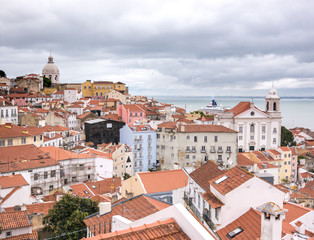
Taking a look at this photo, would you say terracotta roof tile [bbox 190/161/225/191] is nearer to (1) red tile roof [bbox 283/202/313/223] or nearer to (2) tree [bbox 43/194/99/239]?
(1) red tile roof [bbox 283/202/313/223]

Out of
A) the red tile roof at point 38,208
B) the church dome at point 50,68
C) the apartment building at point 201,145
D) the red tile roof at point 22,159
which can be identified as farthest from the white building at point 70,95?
the red tile roof at point 38,208

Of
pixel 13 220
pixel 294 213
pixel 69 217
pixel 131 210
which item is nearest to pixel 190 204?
pixel 294 213

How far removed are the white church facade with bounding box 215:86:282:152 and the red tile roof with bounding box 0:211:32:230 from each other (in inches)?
1896

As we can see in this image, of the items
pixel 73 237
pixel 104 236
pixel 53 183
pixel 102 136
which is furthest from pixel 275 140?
pixel 104 236

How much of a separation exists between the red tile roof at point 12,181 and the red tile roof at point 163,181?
827cm

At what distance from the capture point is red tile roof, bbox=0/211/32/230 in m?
13.4

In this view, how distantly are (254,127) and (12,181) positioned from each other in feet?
154

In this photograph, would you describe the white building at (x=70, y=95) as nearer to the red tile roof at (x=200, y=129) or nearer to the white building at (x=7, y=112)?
the white building at (x=7, y=112)

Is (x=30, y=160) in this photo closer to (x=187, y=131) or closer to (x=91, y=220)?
(x=91, y=220)

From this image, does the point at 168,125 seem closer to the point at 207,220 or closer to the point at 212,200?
the point at 207,220

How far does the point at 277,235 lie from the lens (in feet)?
25.5

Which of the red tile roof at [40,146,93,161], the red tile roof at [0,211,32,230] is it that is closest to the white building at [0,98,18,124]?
the red tile roof at [40,146,93,161]

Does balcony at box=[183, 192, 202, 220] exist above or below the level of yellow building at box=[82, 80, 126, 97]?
below

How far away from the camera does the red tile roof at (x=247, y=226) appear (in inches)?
402
